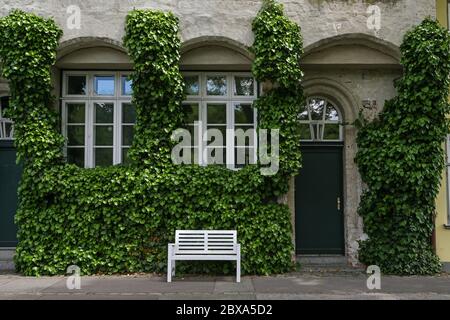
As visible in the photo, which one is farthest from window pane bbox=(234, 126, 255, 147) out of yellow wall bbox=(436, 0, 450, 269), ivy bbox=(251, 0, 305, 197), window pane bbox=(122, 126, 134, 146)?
yellow wall bbox=(436, 0, 450, 269)

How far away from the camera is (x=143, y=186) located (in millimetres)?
9000

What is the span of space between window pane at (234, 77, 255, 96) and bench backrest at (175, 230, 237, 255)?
306 centimetres

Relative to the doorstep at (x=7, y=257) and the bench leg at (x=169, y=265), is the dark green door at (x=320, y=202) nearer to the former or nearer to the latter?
the bench leg at (x=169, y=265)

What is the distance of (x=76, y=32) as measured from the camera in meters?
9.28

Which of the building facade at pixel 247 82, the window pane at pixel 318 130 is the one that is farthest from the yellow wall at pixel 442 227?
the window pane at pixel 318 130

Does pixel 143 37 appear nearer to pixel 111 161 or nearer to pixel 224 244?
pixel 111 161

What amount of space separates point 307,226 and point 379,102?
3014mm

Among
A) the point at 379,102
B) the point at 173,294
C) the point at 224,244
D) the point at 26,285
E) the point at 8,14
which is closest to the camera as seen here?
the point at 173,294

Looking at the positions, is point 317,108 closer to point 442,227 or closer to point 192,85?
point 192,85

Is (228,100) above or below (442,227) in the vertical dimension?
above

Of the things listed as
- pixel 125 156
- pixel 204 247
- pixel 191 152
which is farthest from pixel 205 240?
pixel 125 156

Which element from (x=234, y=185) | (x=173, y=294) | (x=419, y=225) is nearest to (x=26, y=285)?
(x=173, y=294)

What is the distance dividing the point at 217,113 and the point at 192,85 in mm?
801

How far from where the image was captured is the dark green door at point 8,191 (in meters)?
9.93
